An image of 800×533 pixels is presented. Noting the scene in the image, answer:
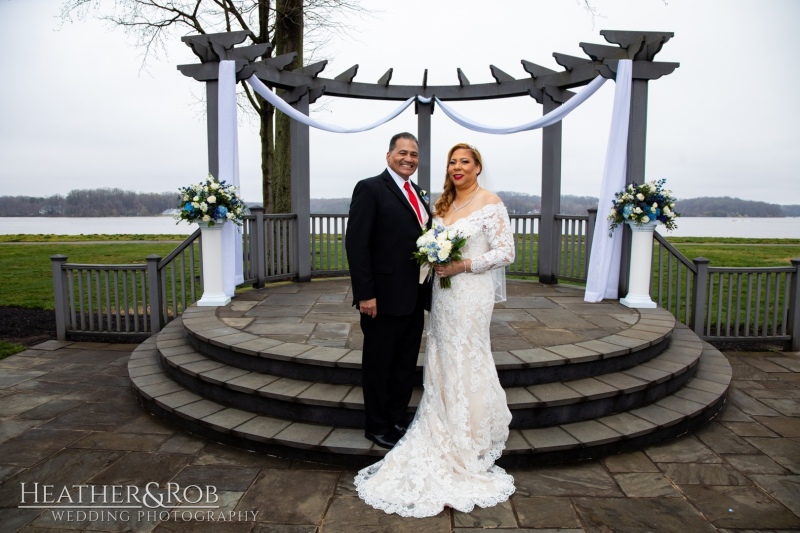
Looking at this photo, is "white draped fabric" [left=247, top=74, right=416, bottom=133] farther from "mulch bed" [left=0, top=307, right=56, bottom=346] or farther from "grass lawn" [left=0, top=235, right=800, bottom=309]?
"grass lawn" [left=0, top=235, right=800, bottom=309]

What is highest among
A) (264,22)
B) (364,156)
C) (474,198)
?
(264,22)

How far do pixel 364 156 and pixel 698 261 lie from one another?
4.73 m

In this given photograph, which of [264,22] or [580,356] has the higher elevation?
[264,22]

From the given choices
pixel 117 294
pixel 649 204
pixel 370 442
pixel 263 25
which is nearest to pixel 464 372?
pixel 370 442

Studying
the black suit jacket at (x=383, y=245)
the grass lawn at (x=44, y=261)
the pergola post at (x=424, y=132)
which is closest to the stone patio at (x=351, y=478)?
the black suit jacket at (x=383, y=245)

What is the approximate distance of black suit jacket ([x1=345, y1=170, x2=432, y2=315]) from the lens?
279 cm

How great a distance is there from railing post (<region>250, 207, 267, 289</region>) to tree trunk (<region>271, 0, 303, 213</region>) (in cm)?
248

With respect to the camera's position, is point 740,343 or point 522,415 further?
point 740,343

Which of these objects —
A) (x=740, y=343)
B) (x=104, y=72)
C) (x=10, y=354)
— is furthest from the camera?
(x=104, y=72)

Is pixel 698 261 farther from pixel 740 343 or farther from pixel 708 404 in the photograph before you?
pixel 708 404

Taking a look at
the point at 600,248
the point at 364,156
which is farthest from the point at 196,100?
the point at 600,248

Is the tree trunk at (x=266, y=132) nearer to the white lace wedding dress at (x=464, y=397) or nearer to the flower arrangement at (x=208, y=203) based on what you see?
the flower arrangement at (x=208, y=203)

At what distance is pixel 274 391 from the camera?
11.2ft

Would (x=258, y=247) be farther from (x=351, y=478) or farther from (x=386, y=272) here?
(x=351, y=478)
